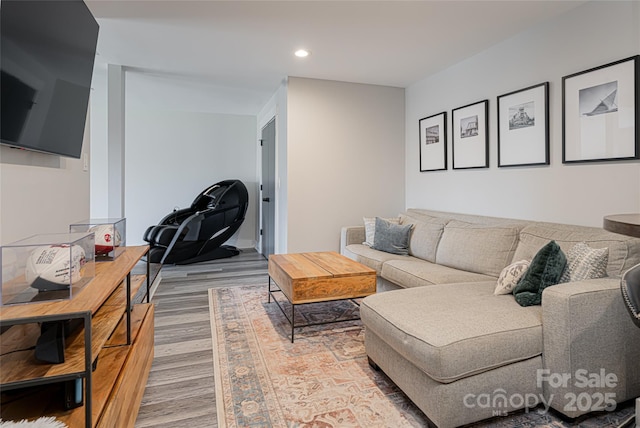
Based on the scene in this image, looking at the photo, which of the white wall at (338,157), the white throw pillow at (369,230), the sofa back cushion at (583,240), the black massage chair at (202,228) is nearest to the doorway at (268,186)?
the black massage chair at (202,228)

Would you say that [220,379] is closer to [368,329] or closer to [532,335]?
[368,329]

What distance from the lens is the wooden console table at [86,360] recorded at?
97 cm

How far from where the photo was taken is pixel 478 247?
280cm

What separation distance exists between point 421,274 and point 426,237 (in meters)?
0.74

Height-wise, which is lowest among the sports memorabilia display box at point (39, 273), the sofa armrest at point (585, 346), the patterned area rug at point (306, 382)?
the patterned area rug at point (306, 382)

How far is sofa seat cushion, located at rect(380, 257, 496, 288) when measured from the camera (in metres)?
2.61

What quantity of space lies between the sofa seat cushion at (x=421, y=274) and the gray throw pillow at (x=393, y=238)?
27 cm

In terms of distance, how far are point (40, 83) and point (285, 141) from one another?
2.80 metres

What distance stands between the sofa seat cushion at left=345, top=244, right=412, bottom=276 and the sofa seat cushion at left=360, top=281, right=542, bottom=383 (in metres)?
1.24

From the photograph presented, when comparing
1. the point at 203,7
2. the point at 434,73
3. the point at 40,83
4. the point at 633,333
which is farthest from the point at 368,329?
the point at 434,73

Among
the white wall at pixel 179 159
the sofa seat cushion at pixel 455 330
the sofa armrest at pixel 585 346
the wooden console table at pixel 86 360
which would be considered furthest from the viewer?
the white wall at pixel 179 159

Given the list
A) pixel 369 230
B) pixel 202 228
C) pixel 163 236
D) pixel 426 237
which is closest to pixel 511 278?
pixel 426 237

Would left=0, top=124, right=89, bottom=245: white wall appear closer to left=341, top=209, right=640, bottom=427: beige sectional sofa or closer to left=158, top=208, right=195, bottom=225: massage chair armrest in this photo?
left=341, top=209, right=640, bottom=427: beige sectional sofa

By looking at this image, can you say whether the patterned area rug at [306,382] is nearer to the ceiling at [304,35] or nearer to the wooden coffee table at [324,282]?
the wooden coffee table at [324,282]
